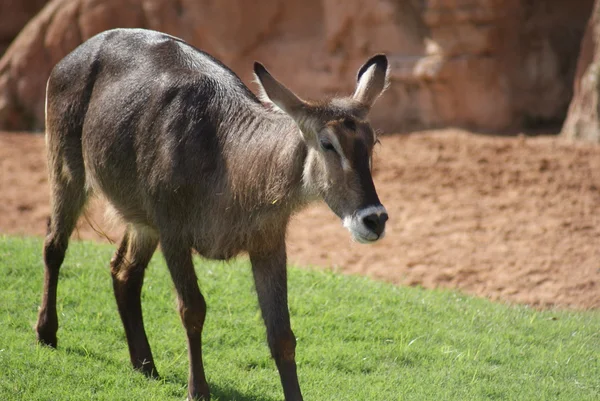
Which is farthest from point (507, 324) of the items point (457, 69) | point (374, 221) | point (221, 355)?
point (457, 69)

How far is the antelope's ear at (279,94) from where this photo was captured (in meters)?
4.64

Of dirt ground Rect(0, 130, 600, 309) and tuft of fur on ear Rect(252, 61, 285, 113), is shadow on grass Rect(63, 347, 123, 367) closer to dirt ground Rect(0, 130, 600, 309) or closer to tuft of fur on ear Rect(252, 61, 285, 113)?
tuft of fur on ear Rect(252, 61, 285, 113)

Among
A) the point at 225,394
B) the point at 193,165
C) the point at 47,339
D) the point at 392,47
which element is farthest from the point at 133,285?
the point at 392,47

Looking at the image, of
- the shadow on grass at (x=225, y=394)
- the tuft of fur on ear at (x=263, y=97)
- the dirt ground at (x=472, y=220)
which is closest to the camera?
the tuft of fur on ear at (x=263, y=97)

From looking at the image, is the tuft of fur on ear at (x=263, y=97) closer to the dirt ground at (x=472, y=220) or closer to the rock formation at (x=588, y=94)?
the dirt ground at (x=472, y=220)

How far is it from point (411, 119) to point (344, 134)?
30.6 feet

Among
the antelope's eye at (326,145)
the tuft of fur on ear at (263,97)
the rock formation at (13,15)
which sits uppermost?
the rock formation at (13,15)

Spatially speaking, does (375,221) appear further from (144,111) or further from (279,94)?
(144,111)

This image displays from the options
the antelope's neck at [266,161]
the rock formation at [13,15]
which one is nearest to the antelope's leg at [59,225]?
the antelope's neck at [266,161]

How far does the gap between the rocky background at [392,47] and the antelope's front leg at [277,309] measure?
7134 millimetres

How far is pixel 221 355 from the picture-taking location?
588 cm

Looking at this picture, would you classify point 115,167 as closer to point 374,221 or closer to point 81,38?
point 374,221

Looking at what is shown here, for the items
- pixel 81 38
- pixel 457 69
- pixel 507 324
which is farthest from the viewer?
pixel 81 38

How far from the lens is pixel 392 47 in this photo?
44.1 feet
